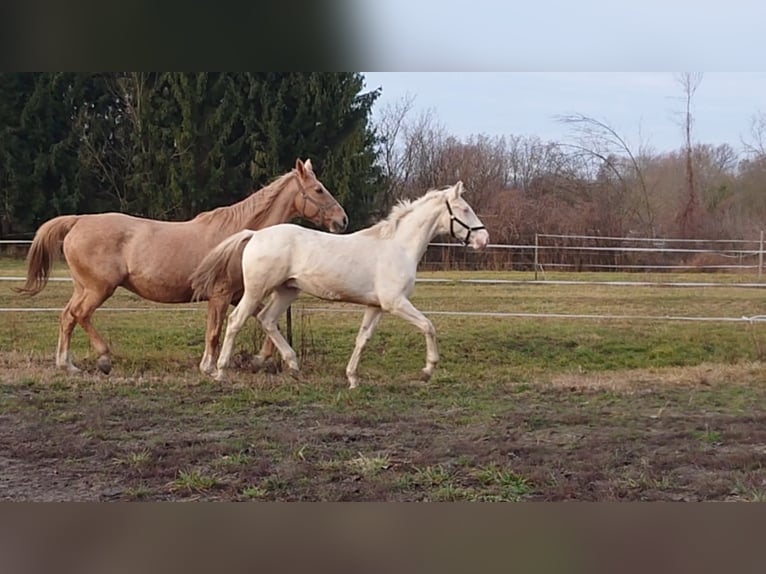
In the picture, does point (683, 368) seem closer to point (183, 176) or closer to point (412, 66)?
point (412, 66)

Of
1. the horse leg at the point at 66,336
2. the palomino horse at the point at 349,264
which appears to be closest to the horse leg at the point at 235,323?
the palomino horse at the point at 349,264

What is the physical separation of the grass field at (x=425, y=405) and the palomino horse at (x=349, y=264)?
0.43 feet

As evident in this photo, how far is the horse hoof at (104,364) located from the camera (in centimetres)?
413

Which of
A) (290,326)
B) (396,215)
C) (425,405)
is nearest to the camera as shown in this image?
(425,405)

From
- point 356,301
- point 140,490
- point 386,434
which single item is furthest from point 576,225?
point 140,490

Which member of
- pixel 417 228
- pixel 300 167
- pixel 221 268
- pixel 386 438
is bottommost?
pixel 386 438

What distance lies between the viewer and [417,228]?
4.12 meters

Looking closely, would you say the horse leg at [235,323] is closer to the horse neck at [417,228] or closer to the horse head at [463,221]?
the horse neck at [417,228]

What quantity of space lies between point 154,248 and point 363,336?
4.11 feet

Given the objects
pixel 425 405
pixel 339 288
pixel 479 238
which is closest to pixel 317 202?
pixel 339 288

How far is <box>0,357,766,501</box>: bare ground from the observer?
3568mm

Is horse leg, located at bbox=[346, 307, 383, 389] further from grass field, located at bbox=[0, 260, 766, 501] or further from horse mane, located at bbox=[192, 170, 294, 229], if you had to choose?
horse mane, located at bbox=[192, 170, 294, 229]

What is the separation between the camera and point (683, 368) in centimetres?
438

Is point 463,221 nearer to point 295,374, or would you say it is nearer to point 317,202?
point 317,202
